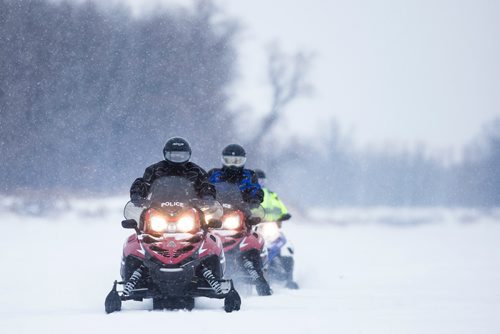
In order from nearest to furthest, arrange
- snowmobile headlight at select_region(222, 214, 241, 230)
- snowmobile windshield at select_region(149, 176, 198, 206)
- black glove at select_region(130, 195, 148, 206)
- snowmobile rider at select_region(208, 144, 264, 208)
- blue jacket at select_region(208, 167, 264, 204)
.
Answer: snowmobile windshield at select_region(149, 176, 198, 206)
black glove at select_region(130, 195, 148, 206)
snowmobile headlight at select_region(222, 214, 241, 230)
blue jacket at select_region(208, 167, 264, 204)
snowmobile rider at select_region(208, 144, 264, 208)

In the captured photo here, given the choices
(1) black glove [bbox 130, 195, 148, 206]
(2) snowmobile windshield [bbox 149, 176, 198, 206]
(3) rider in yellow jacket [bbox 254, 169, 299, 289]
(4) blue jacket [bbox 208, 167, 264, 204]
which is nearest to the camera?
(2) snowmobile windshield [bbox 149, 176, 198, 206]

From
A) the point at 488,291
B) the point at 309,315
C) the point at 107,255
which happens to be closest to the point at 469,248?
the point at 107,255

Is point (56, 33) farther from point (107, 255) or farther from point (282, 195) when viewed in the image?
point (107, 255)

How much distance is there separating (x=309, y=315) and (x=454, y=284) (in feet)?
22.4

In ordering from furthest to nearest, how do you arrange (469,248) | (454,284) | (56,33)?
(56,33) < (469,248) < (454,284)

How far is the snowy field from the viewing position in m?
8.70

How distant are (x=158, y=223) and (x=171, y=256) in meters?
0.36

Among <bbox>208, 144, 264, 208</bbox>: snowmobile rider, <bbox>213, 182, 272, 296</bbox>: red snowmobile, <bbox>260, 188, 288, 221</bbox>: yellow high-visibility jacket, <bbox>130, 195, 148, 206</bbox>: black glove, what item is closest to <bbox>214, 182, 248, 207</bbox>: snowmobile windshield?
<bbox>213, 182, 272, 296</bbox>: red snowmobile

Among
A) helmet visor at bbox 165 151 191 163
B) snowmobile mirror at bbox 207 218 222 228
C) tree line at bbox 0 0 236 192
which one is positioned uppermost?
tree line at bbox 0 0 236 192

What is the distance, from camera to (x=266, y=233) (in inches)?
574

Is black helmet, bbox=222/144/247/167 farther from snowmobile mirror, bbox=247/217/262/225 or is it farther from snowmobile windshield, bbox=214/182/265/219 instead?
snowmobile mirror, bbox=247/217/262/225

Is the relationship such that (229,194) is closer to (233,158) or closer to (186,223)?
(233,158)

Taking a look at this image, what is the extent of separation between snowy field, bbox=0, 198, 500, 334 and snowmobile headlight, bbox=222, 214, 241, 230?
92 centimetres

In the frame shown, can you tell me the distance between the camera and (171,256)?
9688mm
